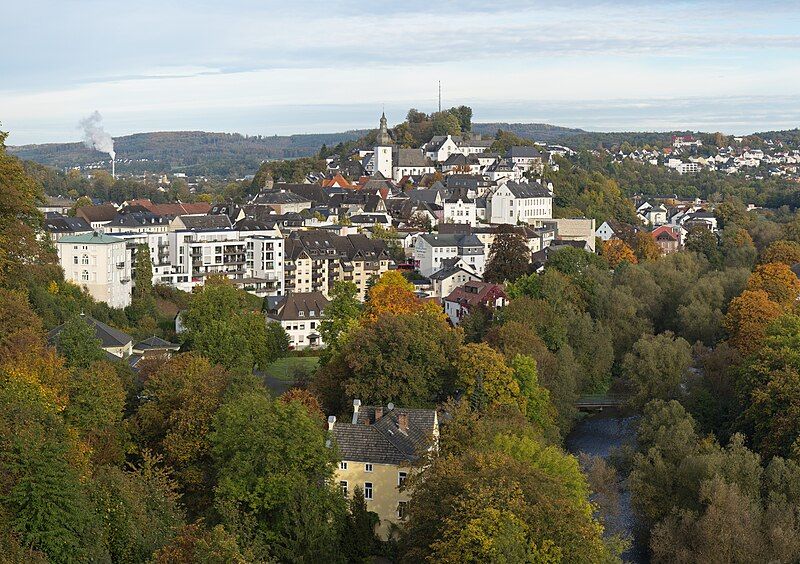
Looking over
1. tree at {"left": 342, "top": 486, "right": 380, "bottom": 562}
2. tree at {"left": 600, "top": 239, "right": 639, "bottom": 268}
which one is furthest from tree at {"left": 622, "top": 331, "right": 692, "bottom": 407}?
tree at {"left": 600, "top": 239, "right": 639, "bottom": 268}

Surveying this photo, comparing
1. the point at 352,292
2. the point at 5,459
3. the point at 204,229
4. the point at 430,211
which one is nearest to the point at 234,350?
the point at 352,292

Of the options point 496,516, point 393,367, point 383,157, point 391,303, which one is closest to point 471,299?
point 391,303

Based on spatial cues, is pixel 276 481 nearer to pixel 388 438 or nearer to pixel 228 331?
pixel 388 438

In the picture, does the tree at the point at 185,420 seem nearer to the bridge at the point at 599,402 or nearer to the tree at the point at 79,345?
the tree at the point at 79,345

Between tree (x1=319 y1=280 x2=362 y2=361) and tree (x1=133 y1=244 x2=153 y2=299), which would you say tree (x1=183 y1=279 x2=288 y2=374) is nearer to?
tree (x1=319 y1=280 x2=362 y2=361)

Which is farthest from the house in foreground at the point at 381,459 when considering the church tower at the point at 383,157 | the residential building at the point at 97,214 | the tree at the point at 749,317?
the church tower at the point at 383,157

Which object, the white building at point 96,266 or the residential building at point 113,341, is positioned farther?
the white building at point 96,266
